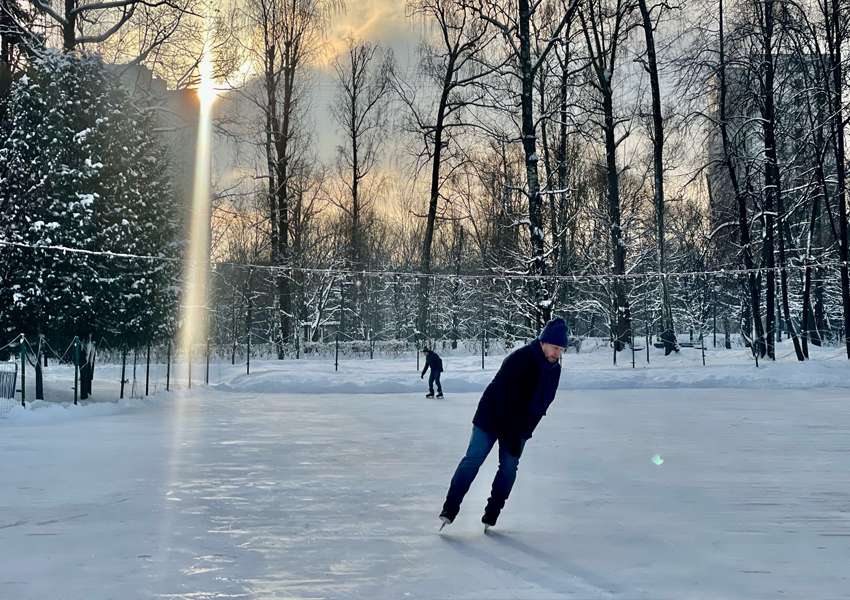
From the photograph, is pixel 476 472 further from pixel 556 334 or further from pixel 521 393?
pixel 556 334

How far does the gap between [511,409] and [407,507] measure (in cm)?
164

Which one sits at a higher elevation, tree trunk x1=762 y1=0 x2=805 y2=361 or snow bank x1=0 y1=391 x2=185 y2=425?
tree trunk x1=762 y1=0 x2=805 y2=361

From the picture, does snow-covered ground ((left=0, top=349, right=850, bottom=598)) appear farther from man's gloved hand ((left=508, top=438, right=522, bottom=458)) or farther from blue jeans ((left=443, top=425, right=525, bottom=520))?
man's gloved hand ((left=508, top=438, right=522, bottom=458))

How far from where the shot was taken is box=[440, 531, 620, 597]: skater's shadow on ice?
4.38m

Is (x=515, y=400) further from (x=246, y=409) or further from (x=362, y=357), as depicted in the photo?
(x=362, y=357)

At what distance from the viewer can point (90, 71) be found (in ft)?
59.4

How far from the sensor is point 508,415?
5676 mm

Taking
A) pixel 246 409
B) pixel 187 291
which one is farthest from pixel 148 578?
pixel 187 291

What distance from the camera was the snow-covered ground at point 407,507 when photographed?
4.59m

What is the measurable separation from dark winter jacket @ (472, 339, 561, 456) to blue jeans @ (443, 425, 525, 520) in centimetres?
8

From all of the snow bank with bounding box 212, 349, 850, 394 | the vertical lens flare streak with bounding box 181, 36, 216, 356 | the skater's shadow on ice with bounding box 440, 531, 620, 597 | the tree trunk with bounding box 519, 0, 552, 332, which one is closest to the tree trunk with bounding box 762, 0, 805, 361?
the snow bank with bounding box 212, 349, 850, 394

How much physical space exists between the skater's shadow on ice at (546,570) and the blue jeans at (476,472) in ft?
0.92

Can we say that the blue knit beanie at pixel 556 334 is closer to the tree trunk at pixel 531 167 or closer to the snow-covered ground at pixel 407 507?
the snow-covered ground at pixel 407 507

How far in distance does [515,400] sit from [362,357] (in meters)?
28.3
